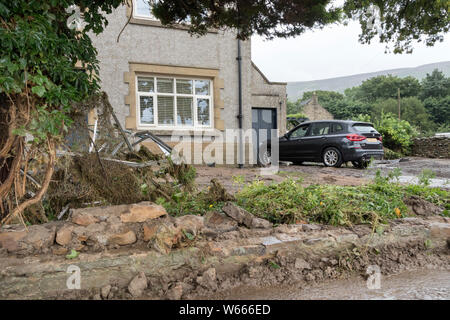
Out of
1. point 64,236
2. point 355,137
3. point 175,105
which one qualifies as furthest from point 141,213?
point 355,137

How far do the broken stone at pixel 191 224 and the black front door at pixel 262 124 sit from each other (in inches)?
436

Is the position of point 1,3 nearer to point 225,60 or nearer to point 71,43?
point 71,43

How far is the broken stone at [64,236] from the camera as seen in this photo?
297 centimetres

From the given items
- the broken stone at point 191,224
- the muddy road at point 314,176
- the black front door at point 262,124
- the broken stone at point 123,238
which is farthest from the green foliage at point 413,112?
the broken stone at point 123,238

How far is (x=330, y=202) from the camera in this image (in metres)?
4.05

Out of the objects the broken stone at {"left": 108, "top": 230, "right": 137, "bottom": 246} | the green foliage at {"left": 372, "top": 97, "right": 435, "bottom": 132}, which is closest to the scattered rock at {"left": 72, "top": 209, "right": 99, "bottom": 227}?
the broken stone at {"left": 108, "top": 230, "right": 137, "bottom": 246}

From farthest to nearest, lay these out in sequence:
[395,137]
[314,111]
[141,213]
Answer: [314,111], [395,137], [141,213]

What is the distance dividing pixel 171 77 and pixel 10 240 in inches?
357

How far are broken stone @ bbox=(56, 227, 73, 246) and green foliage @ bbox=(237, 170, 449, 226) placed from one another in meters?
1.97

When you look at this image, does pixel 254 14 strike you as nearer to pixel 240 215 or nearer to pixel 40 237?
pixel 240 215

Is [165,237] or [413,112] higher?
[413,112]

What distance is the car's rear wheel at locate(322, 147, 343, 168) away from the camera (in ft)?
38.0

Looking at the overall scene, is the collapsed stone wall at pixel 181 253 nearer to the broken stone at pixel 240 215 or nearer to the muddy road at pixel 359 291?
the broken stone at pixel 240 215
